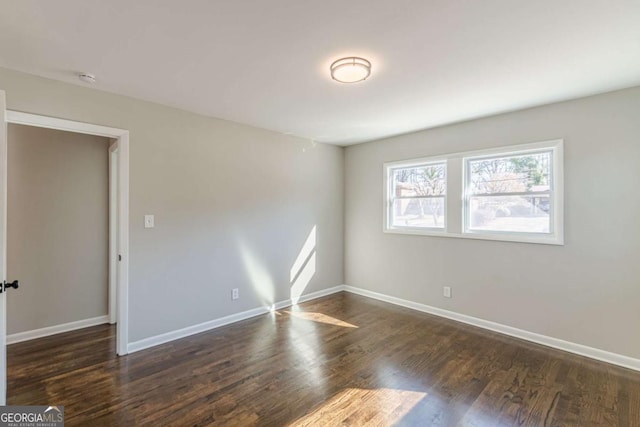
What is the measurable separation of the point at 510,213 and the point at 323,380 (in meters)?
2.69

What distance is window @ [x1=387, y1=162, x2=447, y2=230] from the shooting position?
412cm

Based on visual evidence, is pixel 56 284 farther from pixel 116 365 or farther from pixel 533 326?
pixel 533 326

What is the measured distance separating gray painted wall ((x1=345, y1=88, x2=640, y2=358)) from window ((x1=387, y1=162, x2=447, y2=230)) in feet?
0.75

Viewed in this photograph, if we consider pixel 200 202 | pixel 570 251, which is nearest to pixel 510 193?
pixel 570 251

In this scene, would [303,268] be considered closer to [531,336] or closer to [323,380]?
[323,380]

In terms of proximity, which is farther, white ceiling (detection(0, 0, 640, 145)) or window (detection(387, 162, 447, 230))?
window (detection(387, 162, 447, 230))

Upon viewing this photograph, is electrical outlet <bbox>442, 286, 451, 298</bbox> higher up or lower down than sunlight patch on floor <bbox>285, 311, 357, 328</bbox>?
higher up

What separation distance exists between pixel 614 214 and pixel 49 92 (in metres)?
5.00

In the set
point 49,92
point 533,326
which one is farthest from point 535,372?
point 49,92

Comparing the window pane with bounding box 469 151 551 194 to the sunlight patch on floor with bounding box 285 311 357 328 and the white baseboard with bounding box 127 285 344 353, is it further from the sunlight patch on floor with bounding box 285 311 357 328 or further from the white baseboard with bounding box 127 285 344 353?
the white baseboard with bounding box 127 285 344 353

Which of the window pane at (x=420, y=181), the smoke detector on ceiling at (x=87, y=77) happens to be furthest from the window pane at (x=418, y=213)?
the smoke detector on ceiling at (x=87, y=77)

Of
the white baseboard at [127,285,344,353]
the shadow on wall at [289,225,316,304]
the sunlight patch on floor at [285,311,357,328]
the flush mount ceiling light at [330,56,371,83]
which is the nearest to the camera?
the flush mount ceiling light at [330,56,371,83]

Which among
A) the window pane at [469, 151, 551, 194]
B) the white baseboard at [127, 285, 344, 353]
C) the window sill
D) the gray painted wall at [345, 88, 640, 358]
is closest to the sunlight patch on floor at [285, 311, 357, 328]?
the white baseboard at [127, 285, 344, 353]

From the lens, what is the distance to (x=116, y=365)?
2.72 meters
